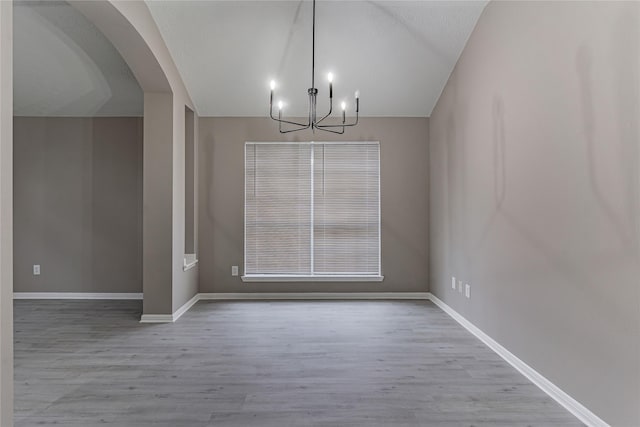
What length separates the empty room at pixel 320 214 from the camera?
2.15 m

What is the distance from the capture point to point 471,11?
3.65 meters

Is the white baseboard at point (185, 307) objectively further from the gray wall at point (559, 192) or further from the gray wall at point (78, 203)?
the gray wall at point (559, 192)

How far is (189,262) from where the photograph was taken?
4.91 m

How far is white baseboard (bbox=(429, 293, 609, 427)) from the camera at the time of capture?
2146mm

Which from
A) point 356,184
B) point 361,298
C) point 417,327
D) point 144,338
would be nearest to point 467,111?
point 356,184

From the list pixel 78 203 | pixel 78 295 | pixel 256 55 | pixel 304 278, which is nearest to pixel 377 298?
pixel 304 278

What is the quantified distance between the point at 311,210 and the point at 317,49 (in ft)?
6.83

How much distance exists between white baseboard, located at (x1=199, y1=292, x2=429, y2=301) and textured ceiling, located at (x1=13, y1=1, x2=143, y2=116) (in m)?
2.73

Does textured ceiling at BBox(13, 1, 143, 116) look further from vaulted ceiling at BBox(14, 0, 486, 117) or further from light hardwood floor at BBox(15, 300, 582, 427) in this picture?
light hardwood floor at BBox(15, 300, 582, 427)

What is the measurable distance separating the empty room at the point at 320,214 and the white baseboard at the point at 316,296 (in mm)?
30

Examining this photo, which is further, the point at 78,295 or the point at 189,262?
the point at 78,295

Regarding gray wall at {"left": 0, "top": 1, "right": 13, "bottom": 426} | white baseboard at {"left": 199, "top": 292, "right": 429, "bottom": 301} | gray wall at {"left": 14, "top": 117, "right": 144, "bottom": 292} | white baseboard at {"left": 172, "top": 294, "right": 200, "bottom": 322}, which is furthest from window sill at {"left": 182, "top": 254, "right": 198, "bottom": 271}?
gray wall at {"left": 0, "top": 1, "right": 13, "bottom": 426}

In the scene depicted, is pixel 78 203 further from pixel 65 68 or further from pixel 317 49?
pixel 317 49

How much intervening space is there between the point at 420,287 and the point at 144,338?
347cm
